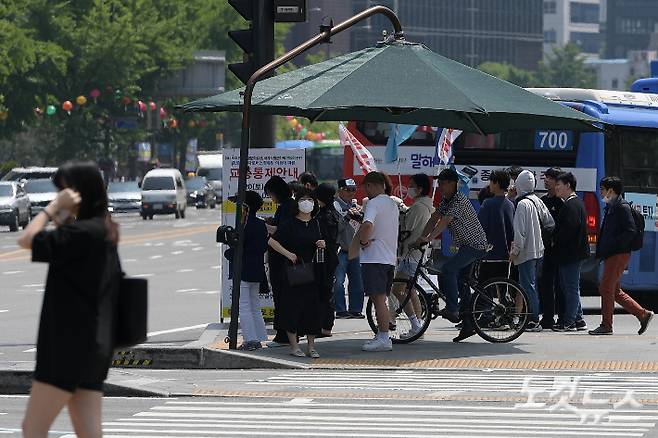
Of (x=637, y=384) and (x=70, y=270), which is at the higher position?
(x=70, y=270)

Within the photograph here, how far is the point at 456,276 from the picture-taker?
17.4 m

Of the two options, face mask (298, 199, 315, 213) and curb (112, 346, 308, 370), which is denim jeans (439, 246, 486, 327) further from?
curb (112, 346, 308, 370)

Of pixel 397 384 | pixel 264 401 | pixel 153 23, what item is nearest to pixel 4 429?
pixel 264 401

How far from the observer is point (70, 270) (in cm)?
784

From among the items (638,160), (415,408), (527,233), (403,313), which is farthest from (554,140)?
(415,408)

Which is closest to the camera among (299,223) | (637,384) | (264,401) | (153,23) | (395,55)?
(264,401)

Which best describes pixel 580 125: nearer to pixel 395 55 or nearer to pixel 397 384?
pixel 395 55

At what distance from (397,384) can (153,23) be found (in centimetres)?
6924

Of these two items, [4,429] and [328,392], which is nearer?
[4,429]

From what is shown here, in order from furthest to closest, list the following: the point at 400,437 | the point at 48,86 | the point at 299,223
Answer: the point at 48,86 < the point at 299,223 < the point at 400,437

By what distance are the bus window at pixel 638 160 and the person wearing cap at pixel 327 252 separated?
5.05 meters

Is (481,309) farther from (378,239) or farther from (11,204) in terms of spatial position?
(11,204)

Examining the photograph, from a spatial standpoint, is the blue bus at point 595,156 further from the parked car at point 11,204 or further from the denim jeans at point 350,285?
the parked car at point 11,204

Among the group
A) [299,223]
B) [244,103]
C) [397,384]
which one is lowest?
[397,384]
